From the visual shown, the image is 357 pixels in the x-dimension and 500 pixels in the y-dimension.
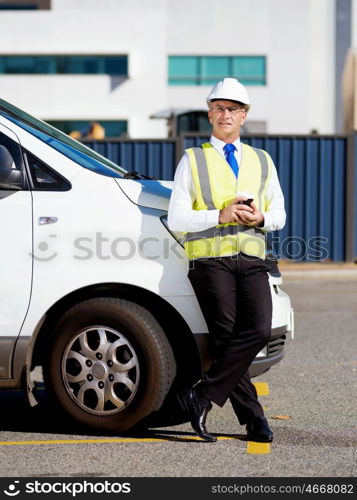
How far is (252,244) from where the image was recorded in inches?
A: 201

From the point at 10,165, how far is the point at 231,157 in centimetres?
122

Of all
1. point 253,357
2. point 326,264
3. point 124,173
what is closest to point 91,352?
point 253,357

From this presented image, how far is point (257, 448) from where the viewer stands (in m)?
5.11

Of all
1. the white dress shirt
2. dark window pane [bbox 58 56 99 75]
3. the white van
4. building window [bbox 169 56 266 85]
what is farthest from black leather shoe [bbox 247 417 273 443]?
dark window pane [bbox 58 56 99 75]

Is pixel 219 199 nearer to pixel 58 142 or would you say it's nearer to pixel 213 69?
pixel 58 142

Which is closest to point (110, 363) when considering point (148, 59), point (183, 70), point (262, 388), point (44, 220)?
point (44, 220)

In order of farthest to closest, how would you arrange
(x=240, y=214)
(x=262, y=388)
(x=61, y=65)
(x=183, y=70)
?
(x=183, y=70), (x=61, y=65), (x=262, y=388), (x=240, y=214)

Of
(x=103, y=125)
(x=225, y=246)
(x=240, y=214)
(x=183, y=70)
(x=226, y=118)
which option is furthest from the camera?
(x=183, y=70)

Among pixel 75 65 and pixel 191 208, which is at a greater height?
pixel 75 65

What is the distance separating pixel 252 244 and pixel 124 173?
117 centimetres

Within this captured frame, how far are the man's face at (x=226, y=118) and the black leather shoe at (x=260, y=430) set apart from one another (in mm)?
1520

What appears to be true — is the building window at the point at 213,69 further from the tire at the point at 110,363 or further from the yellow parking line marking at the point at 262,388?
the tire at the point at 110,363

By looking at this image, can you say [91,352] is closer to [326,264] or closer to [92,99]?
[326,264]

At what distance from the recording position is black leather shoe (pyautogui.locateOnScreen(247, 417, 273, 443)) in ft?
17.1
